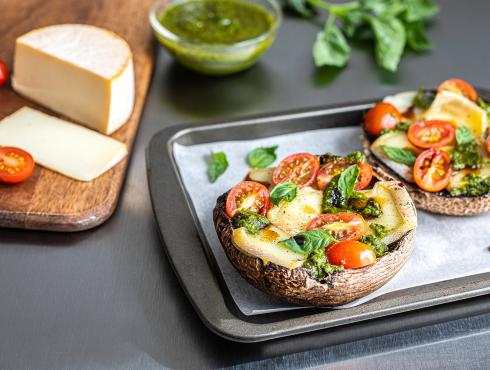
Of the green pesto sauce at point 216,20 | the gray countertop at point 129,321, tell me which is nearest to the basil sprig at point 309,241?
the gray countertop at point 129,321

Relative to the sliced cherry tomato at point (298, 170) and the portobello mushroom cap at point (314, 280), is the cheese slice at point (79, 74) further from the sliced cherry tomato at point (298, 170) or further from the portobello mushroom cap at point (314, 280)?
the portobello mushroom cap at point (314, 280)

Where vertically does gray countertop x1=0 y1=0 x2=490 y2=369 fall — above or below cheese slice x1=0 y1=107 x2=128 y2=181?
below

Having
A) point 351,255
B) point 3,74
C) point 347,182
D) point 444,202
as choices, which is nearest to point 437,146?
point 444,202

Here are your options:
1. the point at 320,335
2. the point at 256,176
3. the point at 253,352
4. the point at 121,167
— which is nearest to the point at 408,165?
the point at 256,176

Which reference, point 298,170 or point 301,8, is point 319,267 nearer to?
point 298,170

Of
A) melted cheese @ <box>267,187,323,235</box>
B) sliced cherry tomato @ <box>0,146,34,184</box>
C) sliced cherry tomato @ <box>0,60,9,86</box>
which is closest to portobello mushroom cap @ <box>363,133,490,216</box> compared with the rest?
melted cheese @ <box>267,187,323,235</box>

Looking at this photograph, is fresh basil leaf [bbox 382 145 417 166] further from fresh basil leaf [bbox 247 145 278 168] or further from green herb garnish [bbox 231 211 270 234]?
green herb garnish [bbox 231 211 270 234]
